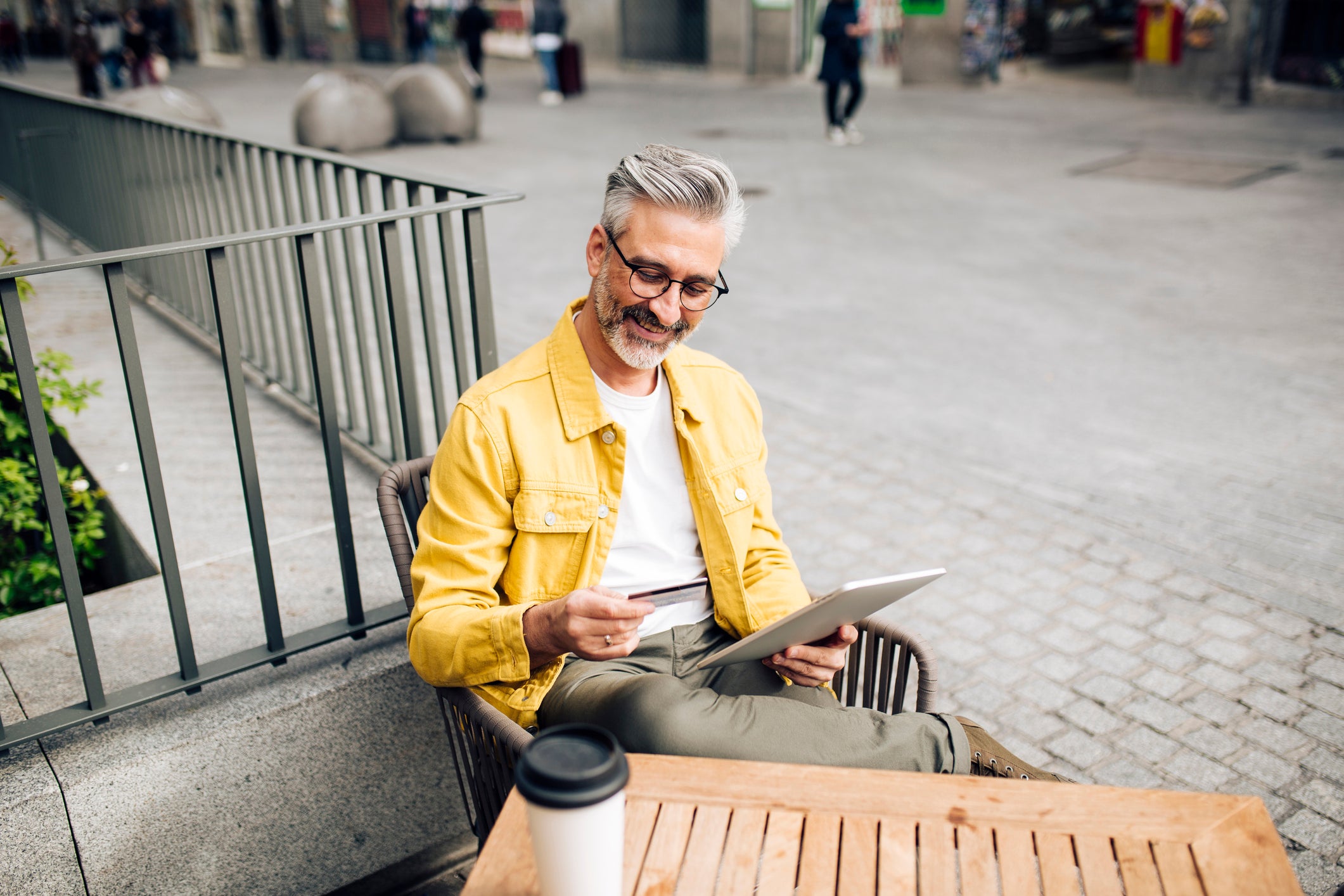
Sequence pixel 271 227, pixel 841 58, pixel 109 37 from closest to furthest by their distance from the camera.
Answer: pixel 271 227
pixel 841 58
pixel 109 37

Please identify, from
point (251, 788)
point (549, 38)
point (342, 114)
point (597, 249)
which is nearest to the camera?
point (597, 249)

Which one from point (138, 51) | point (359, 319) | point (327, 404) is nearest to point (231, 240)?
point (327, 404)

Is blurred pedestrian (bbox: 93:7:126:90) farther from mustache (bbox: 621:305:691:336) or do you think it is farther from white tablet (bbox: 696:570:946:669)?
white tablet (bbox: 696:570:946:669)

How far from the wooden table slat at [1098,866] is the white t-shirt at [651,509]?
1011mm

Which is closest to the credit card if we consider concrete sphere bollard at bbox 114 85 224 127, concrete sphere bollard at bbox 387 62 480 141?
concrete sphere bollard at bbox 114 85 224 127

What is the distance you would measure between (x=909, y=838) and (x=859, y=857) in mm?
86

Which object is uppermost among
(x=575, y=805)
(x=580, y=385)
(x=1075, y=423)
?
(x=580, y=385)

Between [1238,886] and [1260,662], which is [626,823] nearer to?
[1238,886]

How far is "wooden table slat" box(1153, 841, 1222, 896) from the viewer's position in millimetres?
1480

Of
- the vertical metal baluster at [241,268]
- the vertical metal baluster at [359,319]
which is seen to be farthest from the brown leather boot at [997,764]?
the vertical metal baluster at [241,268]

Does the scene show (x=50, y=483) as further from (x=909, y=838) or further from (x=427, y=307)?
(x=909, y=838)

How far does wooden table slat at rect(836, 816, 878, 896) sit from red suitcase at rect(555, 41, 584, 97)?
19.8m

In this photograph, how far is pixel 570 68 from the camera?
2002 cm

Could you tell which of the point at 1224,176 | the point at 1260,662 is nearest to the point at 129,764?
the point at 1260,662
